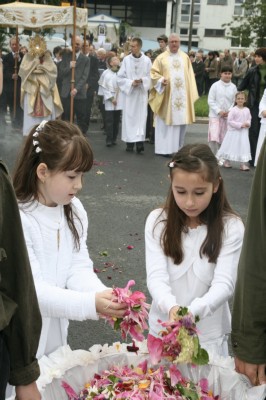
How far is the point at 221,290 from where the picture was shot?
2.76 metres

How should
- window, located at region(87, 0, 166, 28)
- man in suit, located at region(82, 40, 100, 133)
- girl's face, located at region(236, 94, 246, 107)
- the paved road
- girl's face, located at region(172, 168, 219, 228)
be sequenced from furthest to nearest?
window, located at region(87, 0, 166, 28), man in suit, located at region(82, 40, 100, 133), girl's face, located at region(236, 94, 246, 107), the paved road, girl's face, located at region(172, 168, 219, 228)

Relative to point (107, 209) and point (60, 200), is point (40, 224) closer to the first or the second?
point (60, 200)

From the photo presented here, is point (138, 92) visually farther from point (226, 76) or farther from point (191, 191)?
point (191, 191)

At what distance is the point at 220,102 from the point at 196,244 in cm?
865

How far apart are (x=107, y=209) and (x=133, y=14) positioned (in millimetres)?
59288

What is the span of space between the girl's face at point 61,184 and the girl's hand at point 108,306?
1.58 feet

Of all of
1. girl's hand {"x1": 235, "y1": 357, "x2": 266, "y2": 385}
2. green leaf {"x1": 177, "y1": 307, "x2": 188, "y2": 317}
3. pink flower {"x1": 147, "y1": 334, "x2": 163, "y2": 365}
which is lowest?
pink flower {"x1": 147, "y1": 334, "x2": 163, "y2": 365}

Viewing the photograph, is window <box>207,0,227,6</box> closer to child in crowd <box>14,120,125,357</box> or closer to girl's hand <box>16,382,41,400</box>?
child in crowd <box>14,120,125,357</box>

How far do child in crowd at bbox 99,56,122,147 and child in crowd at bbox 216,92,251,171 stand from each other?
2.91m

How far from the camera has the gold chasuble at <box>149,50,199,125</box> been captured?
11242 millimetres

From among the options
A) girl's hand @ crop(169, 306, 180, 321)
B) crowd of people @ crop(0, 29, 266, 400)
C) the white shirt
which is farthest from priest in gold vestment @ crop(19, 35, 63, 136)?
girl's hand @ crop(169, 306, 180, 321)

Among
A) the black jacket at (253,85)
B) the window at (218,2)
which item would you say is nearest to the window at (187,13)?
the window at (218,2)

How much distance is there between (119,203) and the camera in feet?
25.8

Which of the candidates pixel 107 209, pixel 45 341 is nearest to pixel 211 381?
pixel 45 341
